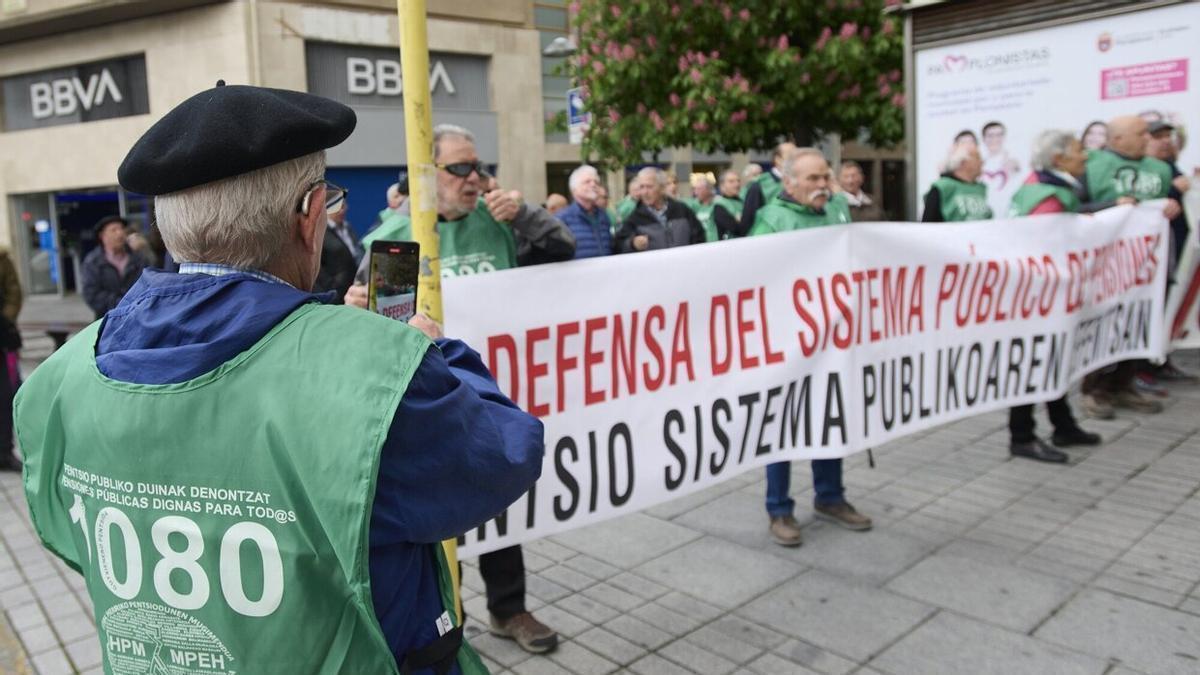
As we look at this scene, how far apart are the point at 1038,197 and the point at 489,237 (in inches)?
141

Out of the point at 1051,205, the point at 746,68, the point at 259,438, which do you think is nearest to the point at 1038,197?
the point at 1051,205

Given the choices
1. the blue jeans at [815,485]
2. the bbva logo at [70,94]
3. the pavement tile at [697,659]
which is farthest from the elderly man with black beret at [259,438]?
the bbva logo at [70,94]

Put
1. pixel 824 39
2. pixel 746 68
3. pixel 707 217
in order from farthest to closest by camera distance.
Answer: pixel 746 68 < pixel 707 217 < pixel 824 39

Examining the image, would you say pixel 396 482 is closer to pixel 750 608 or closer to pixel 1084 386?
pixel 750 608

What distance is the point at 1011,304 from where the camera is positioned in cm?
500

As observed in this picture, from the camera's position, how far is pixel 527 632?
353 centimetres

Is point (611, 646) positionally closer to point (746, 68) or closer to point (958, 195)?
point (958, 195)

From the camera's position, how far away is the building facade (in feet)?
60.5

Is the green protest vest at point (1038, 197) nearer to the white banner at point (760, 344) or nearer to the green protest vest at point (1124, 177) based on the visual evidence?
the white banner at point (760, 344)

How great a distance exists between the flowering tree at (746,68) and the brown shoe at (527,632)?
9308 millimetres

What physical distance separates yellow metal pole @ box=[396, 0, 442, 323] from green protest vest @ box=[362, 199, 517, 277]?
0.91 m

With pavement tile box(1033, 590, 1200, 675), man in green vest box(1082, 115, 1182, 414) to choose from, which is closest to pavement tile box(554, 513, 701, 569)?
pavement tile box(1033, 590, 1200, 675)

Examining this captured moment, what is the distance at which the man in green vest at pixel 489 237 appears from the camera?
3518 mm

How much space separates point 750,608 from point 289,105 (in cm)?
299
